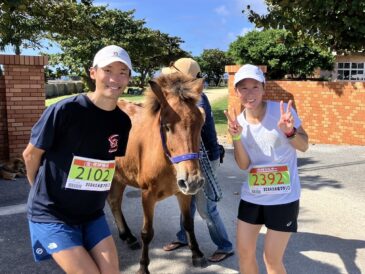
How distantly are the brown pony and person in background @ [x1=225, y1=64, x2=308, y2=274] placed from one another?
0.37 m

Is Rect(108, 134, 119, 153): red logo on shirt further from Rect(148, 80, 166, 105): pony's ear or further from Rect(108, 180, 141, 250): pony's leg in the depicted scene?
Rect(108, 180, 141, 250): pony's leg

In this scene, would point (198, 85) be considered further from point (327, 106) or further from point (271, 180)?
point (327, 106)

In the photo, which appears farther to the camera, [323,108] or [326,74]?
[326,74]

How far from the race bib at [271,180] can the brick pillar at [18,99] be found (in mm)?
6274

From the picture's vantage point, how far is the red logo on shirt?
2.65 meters

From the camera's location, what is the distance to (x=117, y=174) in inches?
184

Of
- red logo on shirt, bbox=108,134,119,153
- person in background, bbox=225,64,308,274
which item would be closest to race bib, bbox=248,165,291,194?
person in background, bbox=225,64,308,274

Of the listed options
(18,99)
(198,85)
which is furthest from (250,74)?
(18,99)

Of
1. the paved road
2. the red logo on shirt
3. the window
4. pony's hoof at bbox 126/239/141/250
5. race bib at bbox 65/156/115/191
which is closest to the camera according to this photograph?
race bib at bbox 65/156/115/191

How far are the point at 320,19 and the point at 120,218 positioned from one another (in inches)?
276

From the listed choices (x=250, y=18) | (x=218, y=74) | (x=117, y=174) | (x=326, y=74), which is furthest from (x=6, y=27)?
(x=218, y=74)

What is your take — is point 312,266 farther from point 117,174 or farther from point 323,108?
point 323,108

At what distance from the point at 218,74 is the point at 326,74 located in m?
44.4

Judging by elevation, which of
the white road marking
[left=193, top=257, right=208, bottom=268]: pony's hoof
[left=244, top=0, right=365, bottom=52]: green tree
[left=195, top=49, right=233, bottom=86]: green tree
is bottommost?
[left=193, top=257, right=208, bottom=268]: pony's hoof
